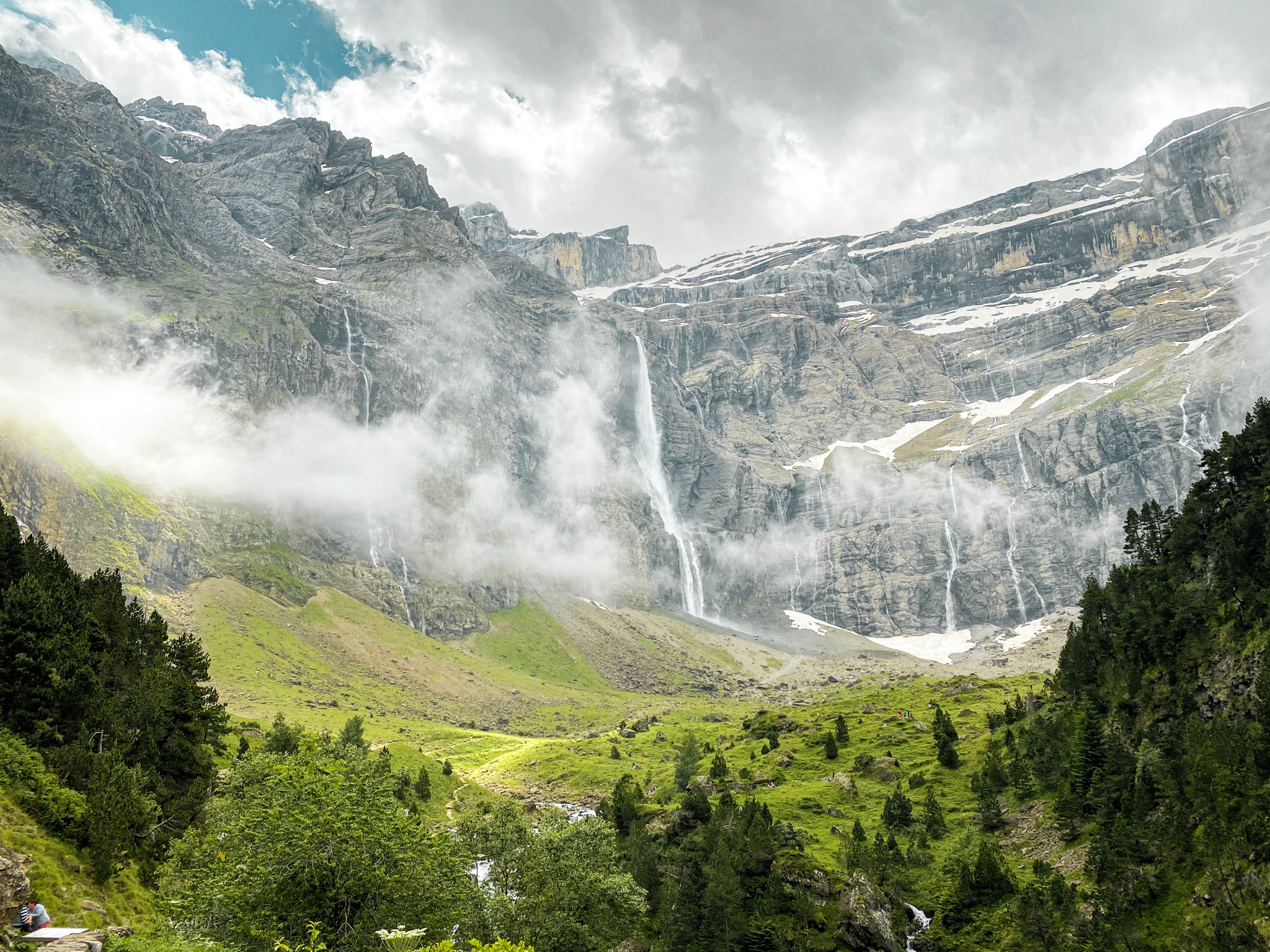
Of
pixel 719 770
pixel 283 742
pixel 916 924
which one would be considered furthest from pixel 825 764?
pixel 283 742

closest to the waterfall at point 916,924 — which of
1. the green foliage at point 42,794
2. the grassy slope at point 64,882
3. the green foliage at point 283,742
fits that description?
the grassy slope at point 64,882

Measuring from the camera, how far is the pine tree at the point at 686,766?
83.8 metres

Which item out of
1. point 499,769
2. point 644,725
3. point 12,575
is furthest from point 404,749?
point 12,575

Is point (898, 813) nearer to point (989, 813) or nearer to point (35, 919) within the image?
point (989, 813)

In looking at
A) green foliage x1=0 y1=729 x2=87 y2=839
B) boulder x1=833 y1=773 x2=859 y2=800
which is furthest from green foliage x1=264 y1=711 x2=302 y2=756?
boulder x1=833 y1=773 x2=859 y2=800

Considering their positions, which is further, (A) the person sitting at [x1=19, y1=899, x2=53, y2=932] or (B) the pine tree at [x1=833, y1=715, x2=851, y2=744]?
(B) the pine tree at [x1=833, y1=715, x2=851, y2=744]

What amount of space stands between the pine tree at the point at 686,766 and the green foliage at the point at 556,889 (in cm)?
2991

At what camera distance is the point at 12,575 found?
174 ft

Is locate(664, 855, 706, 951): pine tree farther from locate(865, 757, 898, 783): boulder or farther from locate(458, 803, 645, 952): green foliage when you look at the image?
locate(865, 757, 898, 783): boulder

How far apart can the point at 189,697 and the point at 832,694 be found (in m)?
175

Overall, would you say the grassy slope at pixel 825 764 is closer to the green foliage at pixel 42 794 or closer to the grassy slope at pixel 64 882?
the grassy slope at pixel 64 882

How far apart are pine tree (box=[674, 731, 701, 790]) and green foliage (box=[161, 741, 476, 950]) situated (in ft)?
162

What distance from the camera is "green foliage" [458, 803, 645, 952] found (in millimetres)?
44688

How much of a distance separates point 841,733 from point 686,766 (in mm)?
22012
